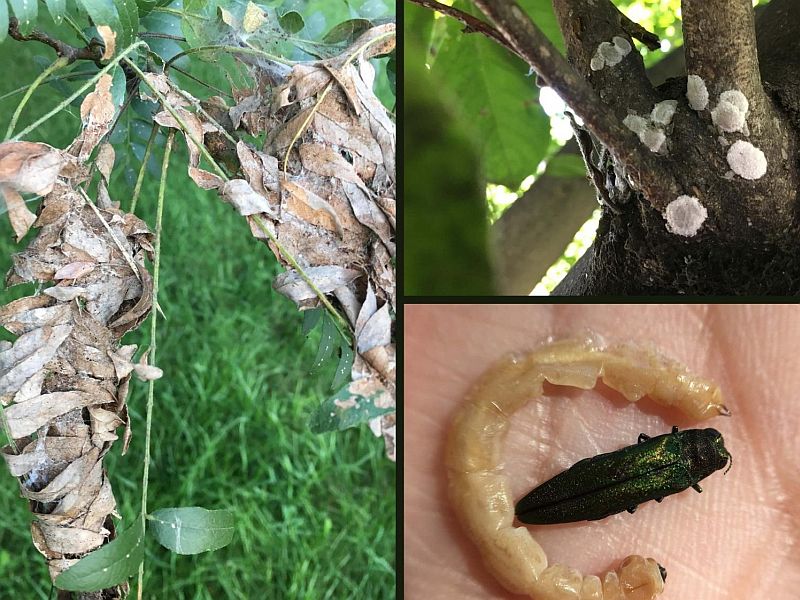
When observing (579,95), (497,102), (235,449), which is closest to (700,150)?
(579,95)

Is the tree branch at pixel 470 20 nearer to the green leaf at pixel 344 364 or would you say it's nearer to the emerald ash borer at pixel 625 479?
the green leaf at pixel 344 364

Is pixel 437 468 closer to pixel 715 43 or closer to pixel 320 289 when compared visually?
pixel 320 289

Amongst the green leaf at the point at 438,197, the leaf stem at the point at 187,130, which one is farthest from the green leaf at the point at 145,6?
the green leaf at the point at 438,197

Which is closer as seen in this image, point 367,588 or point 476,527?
point 476,527

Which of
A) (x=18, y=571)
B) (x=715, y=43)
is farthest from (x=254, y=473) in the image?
(x=715, y=43)

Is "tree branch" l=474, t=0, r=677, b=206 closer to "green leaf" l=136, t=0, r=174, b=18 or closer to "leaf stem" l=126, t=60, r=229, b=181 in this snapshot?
"leaf stem" l=126, t=60, r=229, b=181

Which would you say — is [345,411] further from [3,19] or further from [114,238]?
[3,19]
